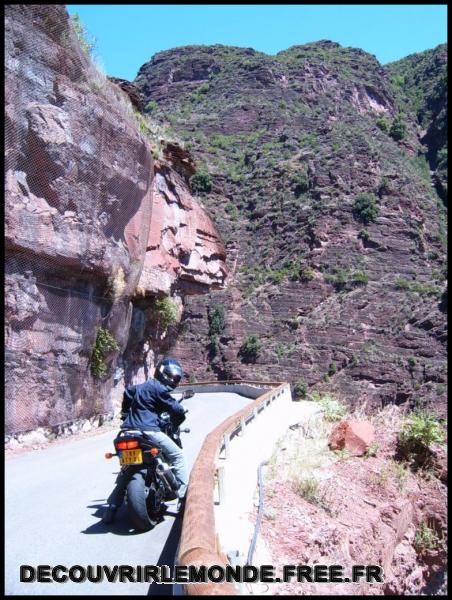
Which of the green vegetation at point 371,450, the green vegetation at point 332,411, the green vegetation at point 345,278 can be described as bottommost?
the green vegetation at point 332,411

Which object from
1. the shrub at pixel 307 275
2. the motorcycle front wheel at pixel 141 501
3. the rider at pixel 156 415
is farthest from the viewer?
the shrub at pixel 307 275

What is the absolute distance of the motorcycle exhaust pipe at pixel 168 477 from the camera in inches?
240

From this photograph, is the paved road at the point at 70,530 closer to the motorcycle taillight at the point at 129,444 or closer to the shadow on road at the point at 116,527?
the shadow on road at the point at 116,527

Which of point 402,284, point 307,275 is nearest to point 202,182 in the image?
point 307,275

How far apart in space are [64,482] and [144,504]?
9.58 ft

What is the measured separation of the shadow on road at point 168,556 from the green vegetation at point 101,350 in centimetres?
885

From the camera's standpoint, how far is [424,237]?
7719 centimetres

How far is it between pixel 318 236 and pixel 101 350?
202ft

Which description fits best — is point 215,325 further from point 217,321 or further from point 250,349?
point 250,349

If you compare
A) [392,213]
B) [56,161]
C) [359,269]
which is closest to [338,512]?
[56,161]

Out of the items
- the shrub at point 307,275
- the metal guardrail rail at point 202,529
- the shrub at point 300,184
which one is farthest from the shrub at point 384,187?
the metal guardrail rail at point 202,529

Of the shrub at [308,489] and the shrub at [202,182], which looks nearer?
the shrub at [308,489]

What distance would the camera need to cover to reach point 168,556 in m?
5.21

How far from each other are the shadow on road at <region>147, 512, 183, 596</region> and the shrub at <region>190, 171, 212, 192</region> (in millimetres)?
80452
